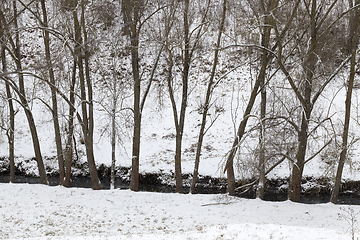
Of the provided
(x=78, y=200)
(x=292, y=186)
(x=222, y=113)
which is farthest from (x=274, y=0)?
(x=222, y=113)

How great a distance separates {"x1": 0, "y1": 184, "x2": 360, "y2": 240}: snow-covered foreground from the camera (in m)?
7.66

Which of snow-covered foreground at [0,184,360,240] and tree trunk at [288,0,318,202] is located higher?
tree trunk at [288,0,318,202]

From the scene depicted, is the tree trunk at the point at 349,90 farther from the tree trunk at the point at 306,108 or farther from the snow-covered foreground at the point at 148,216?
the snow-covered foreground at the point at 148,216

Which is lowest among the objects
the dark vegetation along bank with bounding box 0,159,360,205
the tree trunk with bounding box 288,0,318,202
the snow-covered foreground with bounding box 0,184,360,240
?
the snow-covered foreground with bounding box 0,184,360,240

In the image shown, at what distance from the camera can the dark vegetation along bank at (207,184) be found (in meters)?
14.6

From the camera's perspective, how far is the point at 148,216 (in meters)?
9.93

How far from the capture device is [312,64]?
1137cm

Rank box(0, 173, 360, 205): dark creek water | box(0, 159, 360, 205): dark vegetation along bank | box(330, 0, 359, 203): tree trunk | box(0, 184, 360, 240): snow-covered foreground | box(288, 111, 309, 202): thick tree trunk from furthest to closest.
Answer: box(0, 159, 360, 205): dark vegetation along bank → box(0, 173, 360, 205): dark creek water → box(288, 111, 309, 202): thick tree trunk → box(330, 0, 359, 203): tree trunk → box(0, 184, 360, 240): snow-covered foreground

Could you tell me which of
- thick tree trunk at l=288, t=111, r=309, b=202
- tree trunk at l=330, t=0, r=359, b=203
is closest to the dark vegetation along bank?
thick tree trunk at l=288, t=111, r=309, b=202

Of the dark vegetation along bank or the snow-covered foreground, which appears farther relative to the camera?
Result: the dark vegetation along bank

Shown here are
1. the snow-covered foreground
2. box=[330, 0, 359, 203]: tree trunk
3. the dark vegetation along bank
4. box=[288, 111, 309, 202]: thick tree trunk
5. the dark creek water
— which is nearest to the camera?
the snow-covered foreground

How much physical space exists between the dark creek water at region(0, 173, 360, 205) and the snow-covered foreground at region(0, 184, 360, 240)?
3.41 m

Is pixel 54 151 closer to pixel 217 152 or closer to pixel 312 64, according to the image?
pixel 217 152

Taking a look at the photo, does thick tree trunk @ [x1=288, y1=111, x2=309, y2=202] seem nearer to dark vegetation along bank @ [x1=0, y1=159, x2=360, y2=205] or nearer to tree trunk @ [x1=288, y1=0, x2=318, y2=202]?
tree trunk @ [x1=288, y1=0, x2=318, y2=202]
